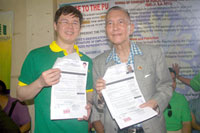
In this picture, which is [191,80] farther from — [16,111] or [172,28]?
[16,111]

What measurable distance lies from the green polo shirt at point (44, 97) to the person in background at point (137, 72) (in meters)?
0.29

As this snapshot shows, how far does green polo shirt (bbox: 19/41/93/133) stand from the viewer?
55.2 inches

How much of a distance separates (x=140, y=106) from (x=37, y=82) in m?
0.97

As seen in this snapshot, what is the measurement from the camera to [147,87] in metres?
1.36

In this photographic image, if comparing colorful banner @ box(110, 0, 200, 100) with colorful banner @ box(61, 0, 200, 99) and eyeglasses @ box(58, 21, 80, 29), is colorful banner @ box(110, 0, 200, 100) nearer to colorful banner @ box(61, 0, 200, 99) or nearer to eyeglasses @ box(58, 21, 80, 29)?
colorful banner @ box(61, 0, 200, 99)

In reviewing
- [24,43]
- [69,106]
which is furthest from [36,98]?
[24,43]

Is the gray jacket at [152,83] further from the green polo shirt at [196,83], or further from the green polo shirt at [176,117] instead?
the green polo shirt at [196,83]

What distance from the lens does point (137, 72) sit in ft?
4.49

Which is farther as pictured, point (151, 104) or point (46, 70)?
point (46, 70)

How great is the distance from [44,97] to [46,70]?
0.29 metres

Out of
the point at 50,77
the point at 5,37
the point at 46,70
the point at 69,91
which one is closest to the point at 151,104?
the point at 69,91

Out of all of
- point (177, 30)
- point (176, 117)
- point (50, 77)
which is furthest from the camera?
point (177, 30)

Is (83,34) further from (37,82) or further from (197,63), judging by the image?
(197,63)

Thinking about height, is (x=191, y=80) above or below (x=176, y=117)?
above
